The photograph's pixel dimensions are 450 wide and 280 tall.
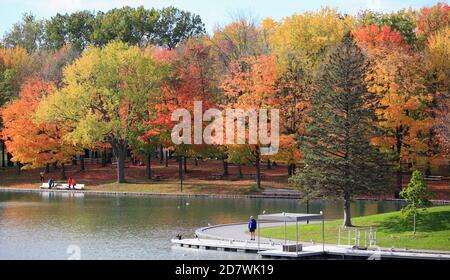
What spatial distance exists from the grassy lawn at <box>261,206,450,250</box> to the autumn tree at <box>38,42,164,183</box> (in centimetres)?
4233

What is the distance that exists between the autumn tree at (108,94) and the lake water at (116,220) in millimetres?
8429

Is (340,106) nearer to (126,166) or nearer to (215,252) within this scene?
(215,252)

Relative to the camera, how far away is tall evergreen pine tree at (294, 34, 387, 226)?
56562 mm

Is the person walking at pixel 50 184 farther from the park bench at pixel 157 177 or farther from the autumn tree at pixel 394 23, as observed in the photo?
the autumn tree at pixel 394 23

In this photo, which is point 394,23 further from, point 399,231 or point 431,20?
point 399,231

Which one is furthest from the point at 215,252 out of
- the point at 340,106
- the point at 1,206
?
the point at 1,206

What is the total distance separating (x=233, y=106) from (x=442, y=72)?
21213 millimetres

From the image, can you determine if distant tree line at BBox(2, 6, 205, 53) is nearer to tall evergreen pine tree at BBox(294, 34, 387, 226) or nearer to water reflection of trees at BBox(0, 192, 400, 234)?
water reflection of trees at BBox(0, 192, 400, 234)

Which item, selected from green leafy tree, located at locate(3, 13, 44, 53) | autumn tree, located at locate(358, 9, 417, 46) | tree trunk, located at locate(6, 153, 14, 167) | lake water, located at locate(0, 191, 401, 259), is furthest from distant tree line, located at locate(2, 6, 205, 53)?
lake water, located at locate(0, 191, 401, 259)

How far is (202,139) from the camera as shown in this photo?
91750 mm

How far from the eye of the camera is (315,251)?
4566 cm

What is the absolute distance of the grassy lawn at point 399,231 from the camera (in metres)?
47.5

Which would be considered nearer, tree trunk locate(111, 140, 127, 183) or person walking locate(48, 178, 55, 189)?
person walking locate(48, 178, 55, 189)

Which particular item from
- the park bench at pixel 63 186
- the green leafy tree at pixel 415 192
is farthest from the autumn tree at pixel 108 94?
A: the green leafy tree at pixel 415 192
